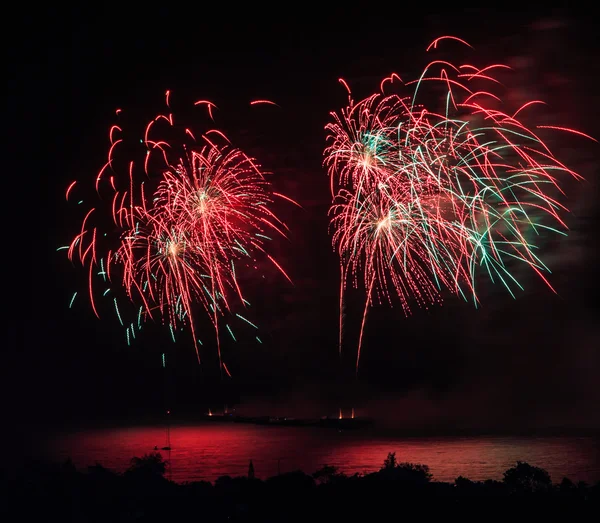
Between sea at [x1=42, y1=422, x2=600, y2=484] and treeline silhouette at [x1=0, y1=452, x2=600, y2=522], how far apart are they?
21.7 ft

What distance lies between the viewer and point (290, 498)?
58.1 ft

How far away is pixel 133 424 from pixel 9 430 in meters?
7.03

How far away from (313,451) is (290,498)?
17.2m

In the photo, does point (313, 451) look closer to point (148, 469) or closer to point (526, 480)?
point (148, 469)

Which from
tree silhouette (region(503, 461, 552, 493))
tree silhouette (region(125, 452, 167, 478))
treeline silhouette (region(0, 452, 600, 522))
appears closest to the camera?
treeline silhouette (region(0, 452, 600, 522))

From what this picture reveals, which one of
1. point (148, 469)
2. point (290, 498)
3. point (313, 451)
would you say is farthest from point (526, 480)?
point (313, 451)

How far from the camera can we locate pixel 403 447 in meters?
34.4

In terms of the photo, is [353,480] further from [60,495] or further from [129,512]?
[60,495]

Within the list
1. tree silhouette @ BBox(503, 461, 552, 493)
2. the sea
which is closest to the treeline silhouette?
tree silhouette @ BBox(503, 461, 552, 493)

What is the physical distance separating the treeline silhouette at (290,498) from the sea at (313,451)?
661cm

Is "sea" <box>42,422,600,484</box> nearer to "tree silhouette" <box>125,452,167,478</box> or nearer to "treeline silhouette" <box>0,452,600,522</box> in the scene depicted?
"tree silhouette" <box>125,452,167,478</box>

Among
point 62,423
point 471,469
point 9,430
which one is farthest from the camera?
point 62,423

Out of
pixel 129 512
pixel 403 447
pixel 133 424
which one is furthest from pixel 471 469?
pixel 133 424

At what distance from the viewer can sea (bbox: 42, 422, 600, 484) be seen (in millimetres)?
27828
